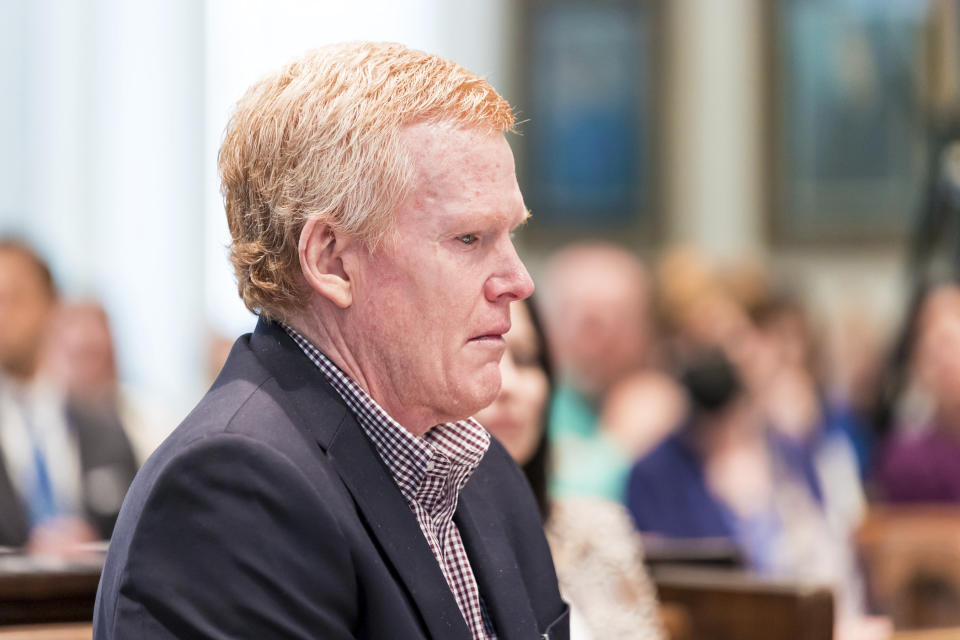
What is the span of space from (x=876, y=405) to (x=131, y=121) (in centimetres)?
444

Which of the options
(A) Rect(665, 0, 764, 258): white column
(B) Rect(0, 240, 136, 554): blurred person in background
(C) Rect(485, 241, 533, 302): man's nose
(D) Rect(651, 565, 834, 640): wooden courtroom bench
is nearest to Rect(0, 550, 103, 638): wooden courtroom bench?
(C) Rect(485, 241, 533, 302): man's nose

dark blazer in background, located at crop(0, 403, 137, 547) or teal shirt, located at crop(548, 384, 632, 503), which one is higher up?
teal shirt, located at crop(548, 384, 632, 503)

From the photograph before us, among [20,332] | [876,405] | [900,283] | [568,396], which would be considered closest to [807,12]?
[900,283]

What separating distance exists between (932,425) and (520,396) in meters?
2.49

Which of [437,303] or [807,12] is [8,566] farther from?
[807,12]

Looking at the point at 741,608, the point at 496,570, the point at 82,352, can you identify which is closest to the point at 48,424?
the point at 82,352

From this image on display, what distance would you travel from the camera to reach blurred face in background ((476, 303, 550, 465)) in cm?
239

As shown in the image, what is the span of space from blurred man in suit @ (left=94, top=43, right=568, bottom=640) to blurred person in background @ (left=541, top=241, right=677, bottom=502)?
2771mm

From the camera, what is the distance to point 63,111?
24.3 feet

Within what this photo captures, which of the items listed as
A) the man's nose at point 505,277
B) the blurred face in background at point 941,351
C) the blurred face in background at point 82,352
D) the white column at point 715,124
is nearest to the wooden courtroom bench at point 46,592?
the man's nose at point 505,277

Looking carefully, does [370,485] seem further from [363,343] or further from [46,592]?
[46,592]

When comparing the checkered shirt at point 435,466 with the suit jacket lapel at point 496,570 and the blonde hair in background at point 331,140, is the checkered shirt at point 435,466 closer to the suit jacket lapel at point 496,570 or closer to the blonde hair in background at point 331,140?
the suit jacket lapel at point 496,570

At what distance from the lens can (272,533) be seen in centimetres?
129

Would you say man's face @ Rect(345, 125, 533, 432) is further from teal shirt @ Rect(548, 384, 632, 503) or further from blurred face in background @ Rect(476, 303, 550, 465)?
teal shirt @ Rect(548, 384, 632, 503)
